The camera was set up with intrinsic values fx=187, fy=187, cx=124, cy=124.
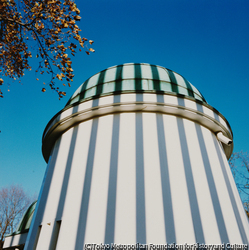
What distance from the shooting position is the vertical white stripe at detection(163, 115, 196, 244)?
12.7 ft

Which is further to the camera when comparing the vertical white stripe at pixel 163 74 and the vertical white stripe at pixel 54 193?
the vertical white stripe at pixel 163 74

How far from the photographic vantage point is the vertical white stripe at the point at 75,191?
4133mm

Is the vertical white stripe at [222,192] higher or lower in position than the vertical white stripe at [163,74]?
lower

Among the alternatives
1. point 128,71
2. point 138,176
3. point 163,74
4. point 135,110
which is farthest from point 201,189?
point 128,71

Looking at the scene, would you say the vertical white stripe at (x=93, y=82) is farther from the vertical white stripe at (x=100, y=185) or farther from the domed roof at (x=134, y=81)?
the vertical white stripe at (x=100, y=185)

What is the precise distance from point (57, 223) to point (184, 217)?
3.01 meters

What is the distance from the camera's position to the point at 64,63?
464 cm

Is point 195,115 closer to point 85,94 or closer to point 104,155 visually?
point 104,155

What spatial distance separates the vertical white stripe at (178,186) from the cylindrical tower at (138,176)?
0.02 metres

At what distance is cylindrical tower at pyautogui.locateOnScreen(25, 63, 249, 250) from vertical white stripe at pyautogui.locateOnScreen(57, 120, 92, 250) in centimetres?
2

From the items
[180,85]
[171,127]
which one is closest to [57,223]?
[171,127]

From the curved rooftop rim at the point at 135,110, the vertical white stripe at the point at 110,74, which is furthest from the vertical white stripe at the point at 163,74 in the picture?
the vertical white stripe at the point at 110,74

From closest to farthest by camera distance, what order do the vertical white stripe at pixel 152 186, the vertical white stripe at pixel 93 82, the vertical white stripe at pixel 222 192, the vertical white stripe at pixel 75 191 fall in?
the vertical white stripe at pixel 152 186
the vertical white stripe at pixel 75 191
the vertical white stripe at pixel 222 192
the vertical white stripe at pixel 93 82

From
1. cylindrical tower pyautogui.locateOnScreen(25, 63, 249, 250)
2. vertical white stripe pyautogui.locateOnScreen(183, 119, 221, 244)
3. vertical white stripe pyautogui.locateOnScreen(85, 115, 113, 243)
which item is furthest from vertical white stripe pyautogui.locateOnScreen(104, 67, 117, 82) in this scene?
vertical white stripe pyautogui.locateOnScreen(183, 119, 221, 244)
